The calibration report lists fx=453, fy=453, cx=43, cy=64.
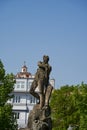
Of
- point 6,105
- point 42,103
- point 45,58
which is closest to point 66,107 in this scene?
point 6,105

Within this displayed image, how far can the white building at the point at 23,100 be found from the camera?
3979 inches

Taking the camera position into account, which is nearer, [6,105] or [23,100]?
[6,105]

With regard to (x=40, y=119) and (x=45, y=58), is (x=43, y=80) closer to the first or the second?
(x=45, y=58)

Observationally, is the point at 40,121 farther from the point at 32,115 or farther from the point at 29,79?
the point at 29,79

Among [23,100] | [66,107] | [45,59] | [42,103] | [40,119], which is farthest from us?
[23,100]

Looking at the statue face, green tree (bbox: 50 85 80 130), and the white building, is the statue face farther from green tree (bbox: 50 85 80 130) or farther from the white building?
the white building

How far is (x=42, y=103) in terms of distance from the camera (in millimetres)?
21359

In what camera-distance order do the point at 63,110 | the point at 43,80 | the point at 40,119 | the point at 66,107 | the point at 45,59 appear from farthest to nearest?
the point at 66,107
the point at 63,110
the point at 45,59
the point at 43,80
the point at 40,119

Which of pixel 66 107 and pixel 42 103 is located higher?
pixel 66 107

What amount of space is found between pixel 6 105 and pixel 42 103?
18.4 m

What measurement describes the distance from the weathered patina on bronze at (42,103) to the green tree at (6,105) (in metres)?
17.0

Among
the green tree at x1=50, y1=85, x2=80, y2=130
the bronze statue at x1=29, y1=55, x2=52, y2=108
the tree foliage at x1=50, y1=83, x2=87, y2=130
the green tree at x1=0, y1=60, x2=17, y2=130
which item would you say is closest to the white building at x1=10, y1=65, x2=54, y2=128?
the tree foliage at x1=50, y1=83, x2=87, y2=130

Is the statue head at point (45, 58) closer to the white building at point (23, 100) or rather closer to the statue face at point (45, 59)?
the statue face at point (45, 59)

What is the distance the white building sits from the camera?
101062 mm
